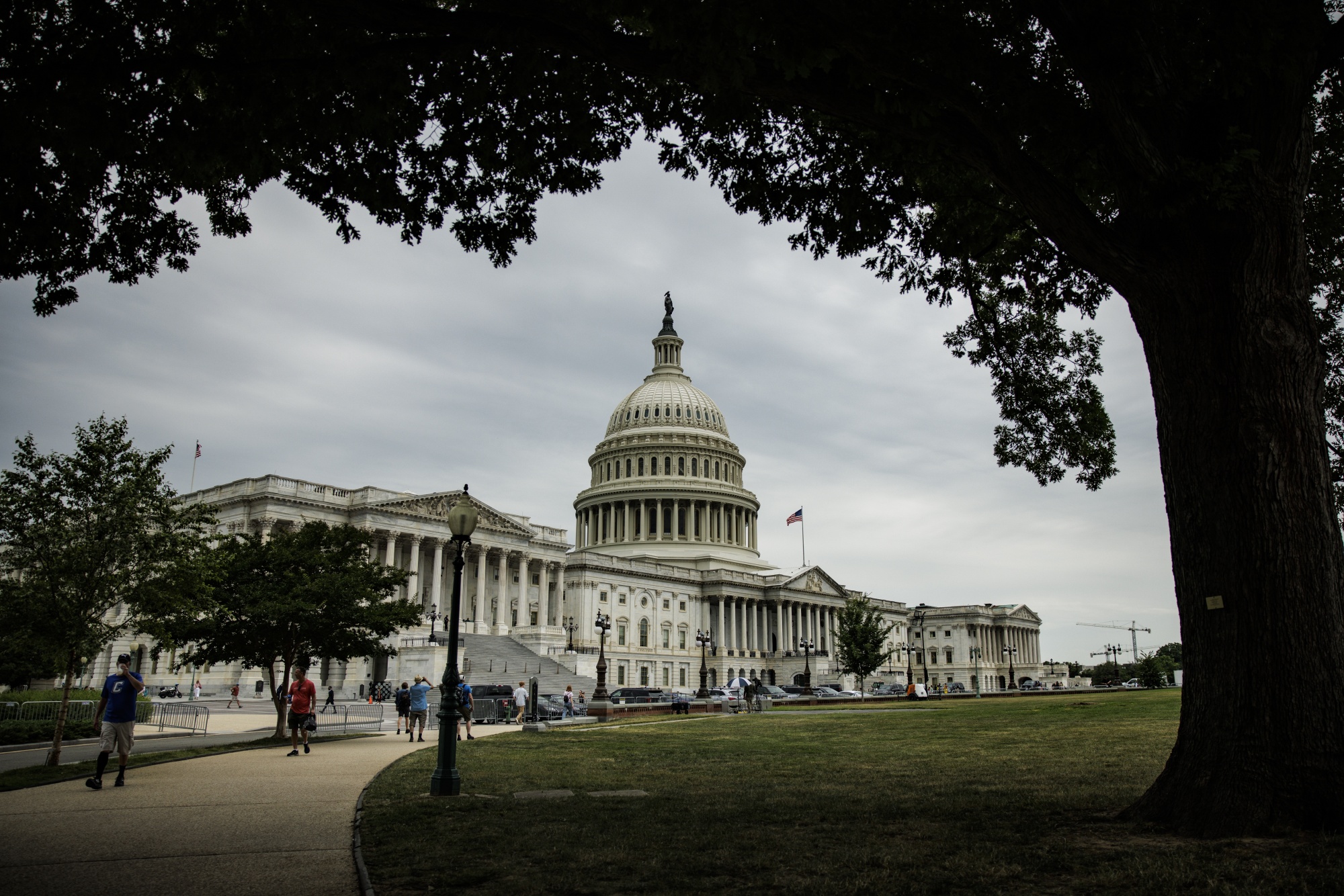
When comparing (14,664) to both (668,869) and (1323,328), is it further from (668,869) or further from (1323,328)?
(1323,328)

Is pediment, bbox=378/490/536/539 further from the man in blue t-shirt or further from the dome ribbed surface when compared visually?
the man in blue t-shirt

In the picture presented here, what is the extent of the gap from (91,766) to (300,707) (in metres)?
4.63

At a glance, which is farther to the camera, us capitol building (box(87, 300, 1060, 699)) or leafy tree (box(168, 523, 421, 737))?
us capitol building (box(87, 300, 1060, 699))

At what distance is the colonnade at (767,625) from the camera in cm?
12119

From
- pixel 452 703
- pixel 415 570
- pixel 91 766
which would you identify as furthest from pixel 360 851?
pixel 415 570

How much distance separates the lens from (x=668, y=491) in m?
129

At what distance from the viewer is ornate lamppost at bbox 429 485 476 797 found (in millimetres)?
13984

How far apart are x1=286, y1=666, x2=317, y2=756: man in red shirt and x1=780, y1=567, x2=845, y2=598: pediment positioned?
106m

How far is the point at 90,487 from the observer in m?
20.8

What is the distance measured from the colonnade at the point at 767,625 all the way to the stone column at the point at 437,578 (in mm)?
43338

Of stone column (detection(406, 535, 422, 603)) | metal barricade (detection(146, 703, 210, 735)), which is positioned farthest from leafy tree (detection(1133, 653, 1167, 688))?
metal barricade (detection(146, 703, 210, 735))

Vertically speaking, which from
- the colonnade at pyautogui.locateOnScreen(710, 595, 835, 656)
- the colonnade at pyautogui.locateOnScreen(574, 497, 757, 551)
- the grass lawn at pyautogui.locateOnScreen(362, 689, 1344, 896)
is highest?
the colonnade at pyautogui.locateOnScreen(574, 497, 757, 551)

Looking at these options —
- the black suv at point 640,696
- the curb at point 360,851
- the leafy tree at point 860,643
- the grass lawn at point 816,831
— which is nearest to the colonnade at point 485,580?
the black suv at point 640,696

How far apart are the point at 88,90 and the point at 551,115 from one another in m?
6.11
